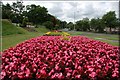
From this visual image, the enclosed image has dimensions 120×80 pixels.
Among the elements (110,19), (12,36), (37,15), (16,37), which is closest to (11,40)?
(16,37)

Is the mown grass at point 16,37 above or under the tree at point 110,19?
under

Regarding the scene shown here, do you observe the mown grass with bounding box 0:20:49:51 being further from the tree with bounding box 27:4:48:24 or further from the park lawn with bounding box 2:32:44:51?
the tree with bounding box 27:4:48:24

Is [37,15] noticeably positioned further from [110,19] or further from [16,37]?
[16,37]

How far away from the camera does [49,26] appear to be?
195ft

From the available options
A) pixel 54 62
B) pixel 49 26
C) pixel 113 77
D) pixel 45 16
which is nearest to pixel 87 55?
pixel 54 62

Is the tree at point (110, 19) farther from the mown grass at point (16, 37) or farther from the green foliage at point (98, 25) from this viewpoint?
the mown grass at point (16, 37)

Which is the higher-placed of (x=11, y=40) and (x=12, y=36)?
(x=12, y=36)

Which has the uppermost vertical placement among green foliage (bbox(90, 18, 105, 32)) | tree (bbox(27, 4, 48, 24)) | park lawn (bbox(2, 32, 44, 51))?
tree (bbox(27, 4, 48, 24))

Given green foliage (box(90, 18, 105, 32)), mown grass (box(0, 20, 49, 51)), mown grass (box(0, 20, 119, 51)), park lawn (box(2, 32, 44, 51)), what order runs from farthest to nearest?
1. green foliage (box(90, 18, 105, 32))
2. mown grass (box(0, 20, 119, 51))
3. mown grass (box(0, 20, 49, 51))
4. park lawn (box(2, 32, 44, 51))

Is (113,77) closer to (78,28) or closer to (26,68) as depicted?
(26,68)

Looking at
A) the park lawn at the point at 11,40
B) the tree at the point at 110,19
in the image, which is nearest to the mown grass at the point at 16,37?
the park lawn at the point at 11,40

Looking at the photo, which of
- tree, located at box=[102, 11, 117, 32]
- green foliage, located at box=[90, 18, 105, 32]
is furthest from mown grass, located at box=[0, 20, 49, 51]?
green foliage, located at box=[90, 18, 105, 32]

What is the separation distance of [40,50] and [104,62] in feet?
6.87

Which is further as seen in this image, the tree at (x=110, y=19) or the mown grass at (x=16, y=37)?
the tree at (x=110, y=19)
